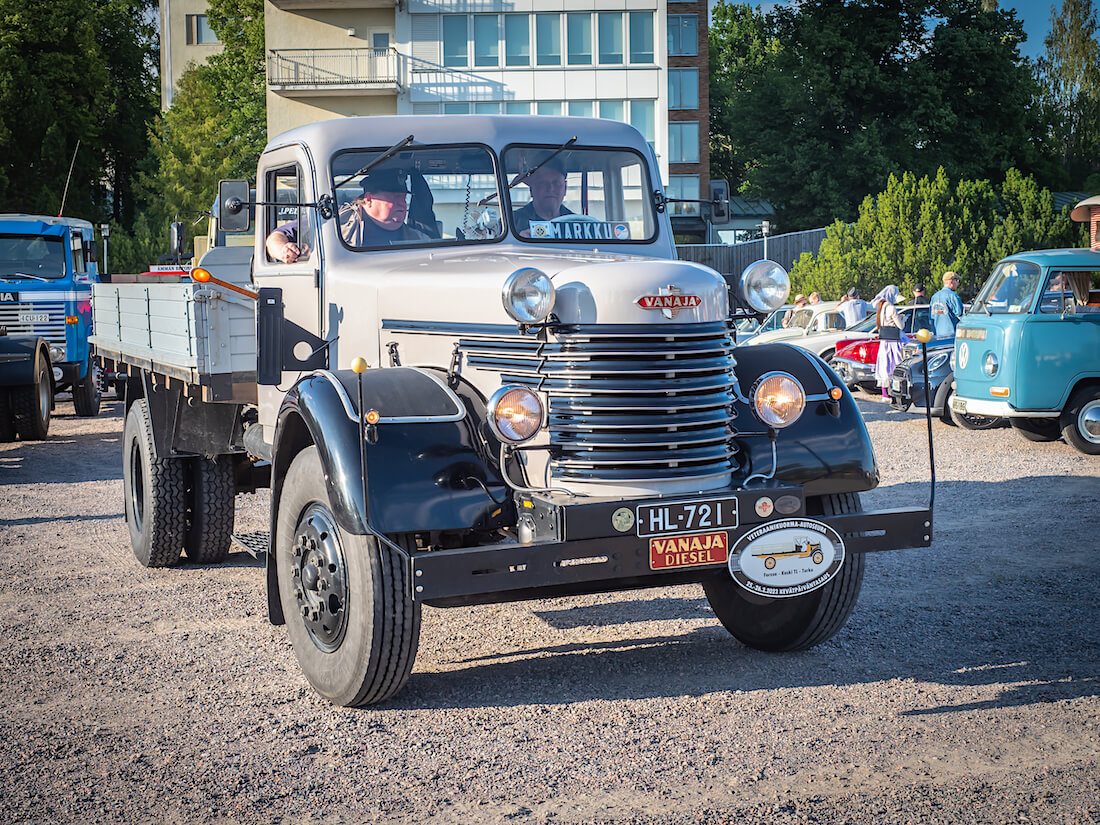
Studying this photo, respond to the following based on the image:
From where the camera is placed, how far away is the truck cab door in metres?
6.36

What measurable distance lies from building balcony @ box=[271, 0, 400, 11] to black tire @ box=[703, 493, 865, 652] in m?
38.1

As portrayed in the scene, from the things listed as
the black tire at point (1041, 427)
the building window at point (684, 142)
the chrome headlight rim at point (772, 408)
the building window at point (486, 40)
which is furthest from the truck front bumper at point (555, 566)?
the building window at point (684, 142)

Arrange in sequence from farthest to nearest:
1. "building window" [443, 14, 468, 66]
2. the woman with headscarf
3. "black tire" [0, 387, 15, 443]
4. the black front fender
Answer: "building window" [443, 14, 468, 66] < the woman with headscarf < "black tire" [0, 387, 15, 443] < the black front fender

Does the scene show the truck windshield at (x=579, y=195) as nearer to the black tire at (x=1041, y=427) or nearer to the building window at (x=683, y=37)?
the black tire at (x=1041, y=427)

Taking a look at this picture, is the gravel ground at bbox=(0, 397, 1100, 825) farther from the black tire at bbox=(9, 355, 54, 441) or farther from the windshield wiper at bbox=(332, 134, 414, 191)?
the black tire at bbox=(9, 355, 54, 441)

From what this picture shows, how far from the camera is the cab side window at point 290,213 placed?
650 cm

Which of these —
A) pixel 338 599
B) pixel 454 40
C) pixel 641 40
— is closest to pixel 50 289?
pixel 338 599

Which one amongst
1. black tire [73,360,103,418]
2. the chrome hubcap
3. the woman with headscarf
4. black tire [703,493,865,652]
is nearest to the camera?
the chrome hubcap

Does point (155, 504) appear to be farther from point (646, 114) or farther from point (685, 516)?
point (646, 114)

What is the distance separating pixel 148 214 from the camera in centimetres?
4625

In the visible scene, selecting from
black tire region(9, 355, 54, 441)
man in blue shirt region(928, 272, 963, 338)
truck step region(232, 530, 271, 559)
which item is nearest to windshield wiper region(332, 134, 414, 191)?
truck step region(232, 530, 271, 559)

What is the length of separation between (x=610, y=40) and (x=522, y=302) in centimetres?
3729

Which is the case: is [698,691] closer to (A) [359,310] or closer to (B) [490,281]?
(B) [490,281]

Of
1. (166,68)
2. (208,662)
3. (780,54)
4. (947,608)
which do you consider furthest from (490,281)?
(166,68)
